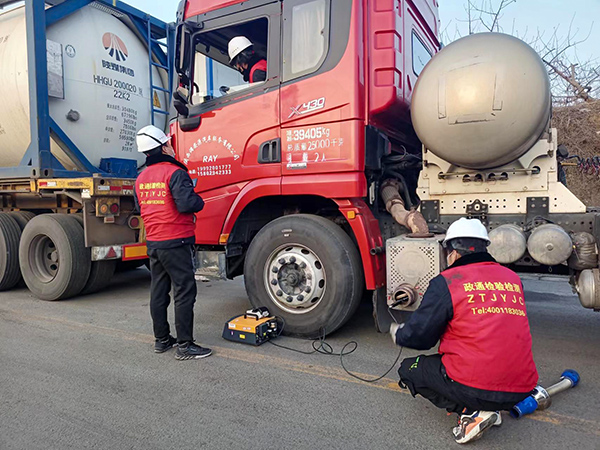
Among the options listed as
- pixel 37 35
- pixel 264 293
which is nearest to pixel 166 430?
pixel 264 293

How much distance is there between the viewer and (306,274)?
3945 mm

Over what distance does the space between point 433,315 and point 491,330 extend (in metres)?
0.27

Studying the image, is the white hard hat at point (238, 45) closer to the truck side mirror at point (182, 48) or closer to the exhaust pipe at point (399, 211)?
the truck side mirror at point (182, 48)

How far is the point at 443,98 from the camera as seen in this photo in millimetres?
3424

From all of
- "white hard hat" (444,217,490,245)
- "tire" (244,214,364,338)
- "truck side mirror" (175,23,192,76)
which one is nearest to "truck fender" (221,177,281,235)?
"tire" (244,214,364,338)

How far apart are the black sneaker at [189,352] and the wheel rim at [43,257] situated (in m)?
3.08

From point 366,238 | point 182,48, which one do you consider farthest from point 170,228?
point 182,48

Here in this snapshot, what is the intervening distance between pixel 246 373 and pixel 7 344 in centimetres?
231

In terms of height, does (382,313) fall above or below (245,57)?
below

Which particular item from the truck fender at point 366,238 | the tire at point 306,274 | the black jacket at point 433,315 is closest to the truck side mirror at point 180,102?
the tire at point 306,274

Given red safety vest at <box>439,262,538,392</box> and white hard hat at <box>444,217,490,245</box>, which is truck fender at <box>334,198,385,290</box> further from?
red safety vest at <box>439,262,538,392</box>

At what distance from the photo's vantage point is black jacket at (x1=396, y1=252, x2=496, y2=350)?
2295mm

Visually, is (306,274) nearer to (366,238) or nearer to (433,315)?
(366,238)

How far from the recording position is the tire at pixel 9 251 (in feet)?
20.2
